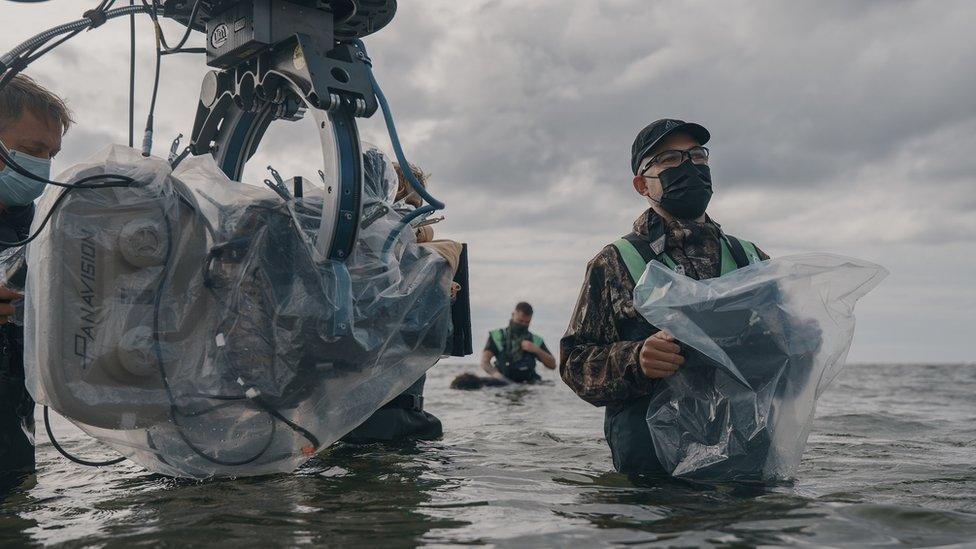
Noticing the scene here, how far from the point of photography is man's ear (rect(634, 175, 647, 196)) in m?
4.21

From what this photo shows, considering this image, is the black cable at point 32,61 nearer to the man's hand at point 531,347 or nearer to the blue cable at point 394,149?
the blue cable at point 394,149

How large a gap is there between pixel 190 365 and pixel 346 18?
1625 millimetres

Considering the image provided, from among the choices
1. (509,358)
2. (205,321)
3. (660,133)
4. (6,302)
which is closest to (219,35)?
(205,321)

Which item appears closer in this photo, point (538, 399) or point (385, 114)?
point (385, 114)

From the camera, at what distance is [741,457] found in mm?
3553

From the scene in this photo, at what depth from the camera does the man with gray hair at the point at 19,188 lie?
140 inches

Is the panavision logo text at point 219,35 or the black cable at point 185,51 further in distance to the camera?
the black cable at point 185,51

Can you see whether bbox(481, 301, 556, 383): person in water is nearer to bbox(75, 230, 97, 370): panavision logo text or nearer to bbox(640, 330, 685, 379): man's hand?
bbox(640, 330, 685, 379): man's hand

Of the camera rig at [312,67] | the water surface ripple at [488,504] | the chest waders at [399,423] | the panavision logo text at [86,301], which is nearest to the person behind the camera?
the water surface ripple at [488,504]

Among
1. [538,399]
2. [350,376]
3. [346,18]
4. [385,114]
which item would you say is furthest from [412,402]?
[538,399]

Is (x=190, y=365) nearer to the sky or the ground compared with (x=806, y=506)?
nearer to the sky

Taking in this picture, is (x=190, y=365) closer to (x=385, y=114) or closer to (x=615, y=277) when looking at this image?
(x=385, y=114)

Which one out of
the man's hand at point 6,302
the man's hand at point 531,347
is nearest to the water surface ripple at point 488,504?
the man's hand at point 6,302

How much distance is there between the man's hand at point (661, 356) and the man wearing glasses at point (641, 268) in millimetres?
126
